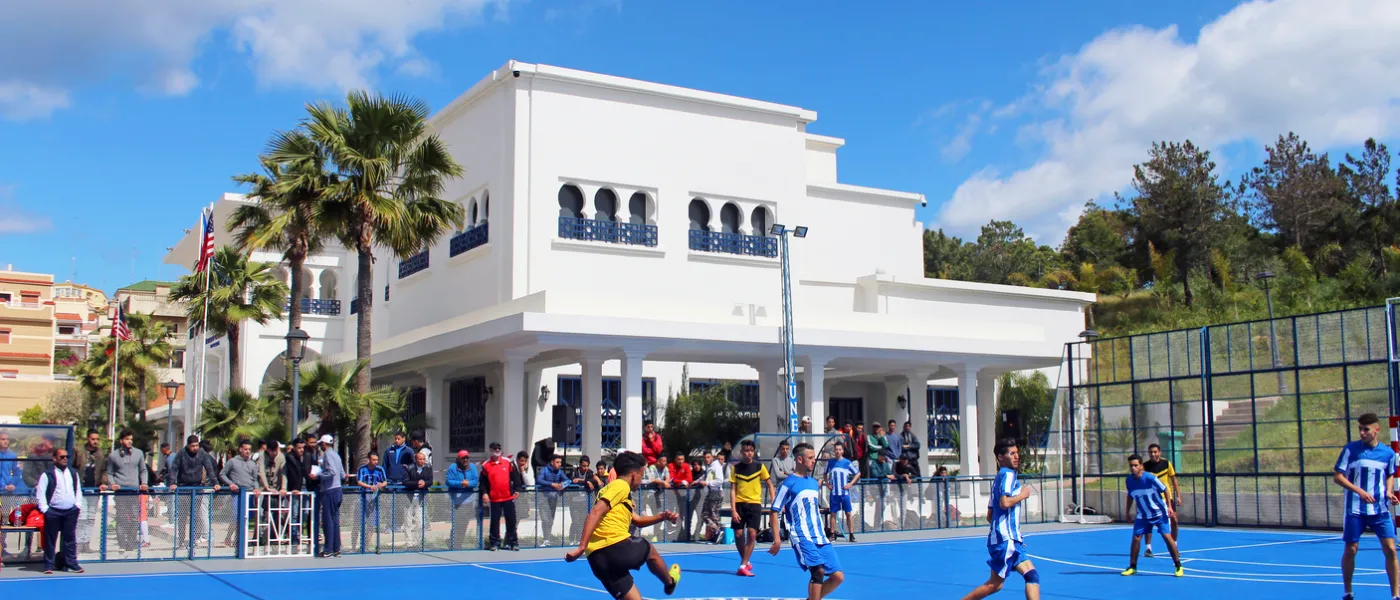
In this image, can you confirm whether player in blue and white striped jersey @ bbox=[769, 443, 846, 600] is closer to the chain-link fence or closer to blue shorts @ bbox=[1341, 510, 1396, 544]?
blue shorts @ bbox=[1341, 510, 1396, 544]

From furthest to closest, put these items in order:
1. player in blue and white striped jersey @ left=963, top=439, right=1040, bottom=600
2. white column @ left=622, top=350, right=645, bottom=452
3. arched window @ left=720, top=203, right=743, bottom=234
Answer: arched window @ left=720, top=203, right=743, bottom=234, white column @ left=622, top=350, right=645, bottom=452, player in blue and white striped jersey @ left=963, top=439, right=1040, bottom=600

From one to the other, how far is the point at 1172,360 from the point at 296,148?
700 inches

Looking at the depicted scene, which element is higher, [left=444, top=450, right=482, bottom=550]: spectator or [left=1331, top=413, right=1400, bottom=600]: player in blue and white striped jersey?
[left=1331, top=413, right=1400, bottom=600]: player in blue and white striped jersey

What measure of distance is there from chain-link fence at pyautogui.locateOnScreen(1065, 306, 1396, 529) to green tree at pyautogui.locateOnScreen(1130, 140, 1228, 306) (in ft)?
101

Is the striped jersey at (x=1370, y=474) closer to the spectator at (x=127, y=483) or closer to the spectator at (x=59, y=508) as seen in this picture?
the spectator at (x=59, y=508)

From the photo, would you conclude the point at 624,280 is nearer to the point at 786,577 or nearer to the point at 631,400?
the point at 631,400

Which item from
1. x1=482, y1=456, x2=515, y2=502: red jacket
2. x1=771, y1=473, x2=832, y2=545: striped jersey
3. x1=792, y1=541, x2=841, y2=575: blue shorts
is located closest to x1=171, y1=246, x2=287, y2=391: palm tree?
x1=482, y1=456, x2=515, y2=502: red jacket

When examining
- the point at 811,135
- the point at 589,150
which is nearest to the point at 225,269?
the point at 589,150

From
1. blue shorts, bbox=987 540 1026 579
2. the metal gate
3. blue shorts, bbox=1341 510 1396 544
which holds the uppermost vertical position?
blue shorts, bbox=1341 510 1396 544

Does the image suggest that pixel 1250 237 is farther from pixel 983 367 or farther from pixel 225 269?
pixel 225 269

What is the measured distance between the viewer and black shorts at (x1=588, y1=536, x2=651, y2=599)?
9.05 m

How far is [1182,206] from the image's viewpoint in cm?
5475

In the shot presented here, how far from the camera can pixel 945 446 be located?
118ft

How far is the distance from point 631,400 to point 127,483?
979cm
